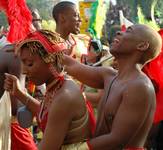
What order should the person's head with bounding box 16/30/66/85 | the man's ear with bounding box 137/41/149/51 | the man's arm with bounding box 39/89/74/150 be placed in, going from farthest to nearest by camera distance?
the man's ear with bounding box 137/41/149/51, the person's head with bounding box 16/30/66/85, the man's arm with bounding box 39/89/74/150

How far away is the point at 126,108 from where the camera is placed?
3.35 meters

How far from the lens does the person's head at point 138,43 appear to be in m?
3.55

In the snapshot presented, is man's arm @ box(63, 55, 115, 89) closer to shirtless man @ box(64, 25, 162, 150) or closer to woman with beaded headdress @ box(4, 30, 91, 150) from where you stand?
shirtless man @ box(64, 25, 162, 150)

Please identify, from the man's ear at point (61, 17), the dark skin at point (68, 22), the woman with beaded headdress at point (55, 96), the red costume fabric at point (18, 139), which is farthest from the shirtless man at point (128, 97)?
the man's ear at point (61, 17)

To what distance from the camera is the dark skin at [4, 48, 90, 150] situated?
3.19 meters

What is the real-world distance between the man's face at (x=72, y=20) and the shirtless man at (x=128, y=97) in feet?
7.74

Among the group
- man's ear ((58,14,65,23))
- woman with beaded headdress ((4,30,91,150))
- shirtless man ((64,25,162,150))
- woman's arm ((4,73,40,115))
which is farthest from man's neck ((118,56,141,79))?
man's ear ((58,14,65,23))

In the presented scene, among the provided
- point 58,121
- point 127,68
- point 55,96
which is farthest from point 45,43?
point 127,68

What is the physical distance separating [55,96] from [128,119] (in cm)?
47

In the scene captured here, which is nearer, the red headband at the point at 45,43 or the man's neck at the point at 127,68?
the red headband at the point at 45,43

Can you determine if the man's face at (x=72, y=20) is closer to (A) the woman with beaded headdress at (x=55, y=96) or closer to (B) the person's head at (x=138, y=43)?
(B) the person's head at (x=138, y=43)

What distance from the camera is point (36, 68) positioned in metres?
3.31

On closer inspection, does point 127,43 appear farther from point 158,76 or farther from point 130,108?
point 158,76

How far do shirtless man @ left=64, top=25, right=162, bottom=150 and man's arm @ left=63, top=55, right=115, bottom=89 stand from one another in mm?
19
